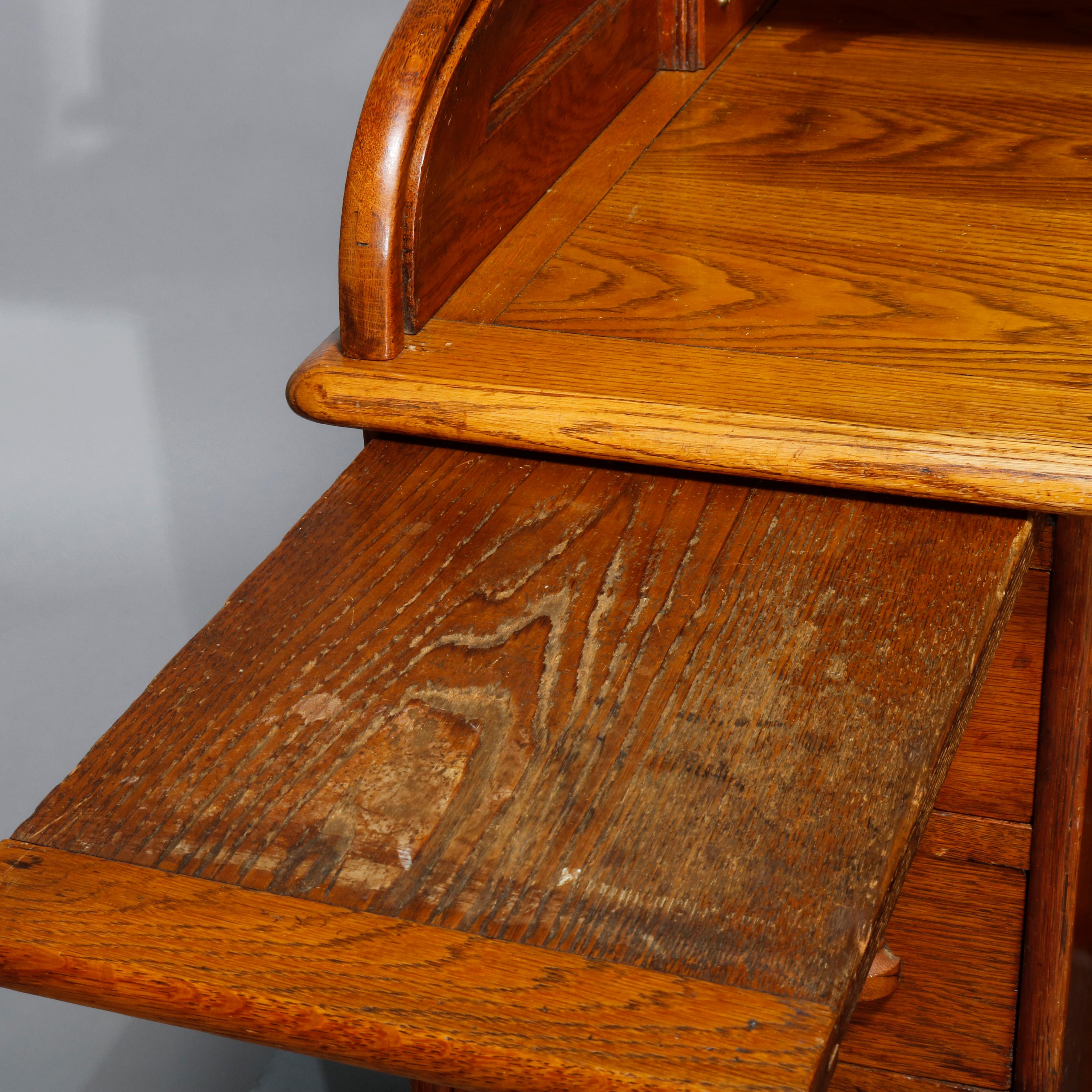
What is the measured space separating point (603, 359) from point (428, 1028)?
0.36 meters

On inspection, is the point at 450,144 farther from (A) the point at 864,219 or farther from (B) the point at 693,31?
(B) the point at 693,31

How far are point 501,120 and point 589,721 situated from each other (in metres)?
0.41

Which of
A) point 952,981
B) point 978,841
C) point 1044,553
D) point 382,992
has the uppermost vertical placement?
point 382,992

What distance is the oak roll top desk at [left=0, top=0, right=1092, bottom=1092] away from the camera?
1.49 feet

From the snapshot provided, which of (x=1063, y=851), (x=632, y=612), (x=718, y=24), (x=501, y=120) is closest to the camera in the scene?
(x=632, y=612)

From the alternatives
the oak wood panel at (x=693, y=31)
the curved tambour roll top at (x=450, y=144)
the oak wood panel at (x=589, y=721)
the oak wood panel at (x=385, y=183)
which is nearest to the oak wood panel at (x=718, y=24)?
the oak wood panel at (x=693, y=31)

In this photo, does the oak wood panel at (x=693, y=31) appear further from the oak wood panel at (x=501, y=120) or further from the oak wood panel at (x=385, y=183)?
the oak wood panel at (x=385, y=183)

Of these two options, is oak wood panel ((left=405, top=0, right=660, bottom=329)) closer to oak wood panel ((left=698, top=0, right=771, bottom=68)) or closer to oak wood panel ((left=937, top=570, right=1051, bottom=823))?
oak wood panel ((left=698, top=0, right=771, bottom=68))

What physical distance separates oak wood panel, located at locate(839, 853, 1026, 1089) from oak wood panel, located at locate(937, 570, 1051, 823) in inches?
2.4

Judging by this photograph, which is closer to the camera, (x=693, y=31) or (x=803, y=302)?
(x=803, y=302)

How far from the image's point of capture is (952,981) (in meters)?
1.09

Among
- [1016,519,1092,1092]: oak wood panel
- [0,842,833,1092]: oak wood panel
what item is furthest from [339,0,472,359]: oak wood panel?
[1016,519,1092,1092]: oak wood panel

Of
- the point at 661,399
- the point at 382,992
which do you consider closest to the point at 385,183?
the point at 661,399

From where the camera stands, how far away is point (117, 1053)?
1.49 m
